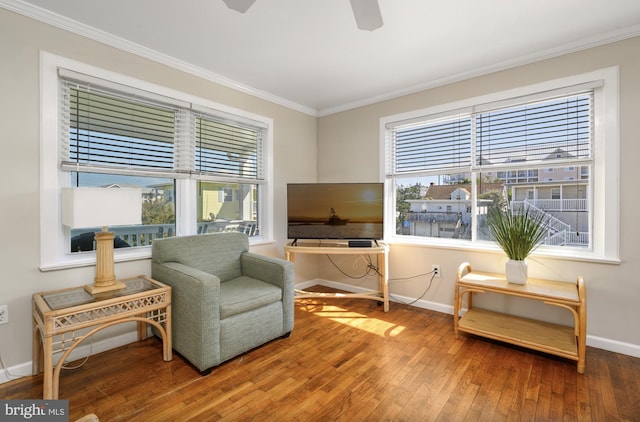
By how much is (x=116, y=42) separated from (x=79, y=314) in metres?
1.97

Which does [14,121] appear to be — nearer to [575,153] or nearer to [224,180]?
[224,180]

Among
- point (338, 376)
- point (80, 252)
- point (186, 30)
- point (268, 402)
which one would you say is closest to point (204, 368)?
point (268, 402)

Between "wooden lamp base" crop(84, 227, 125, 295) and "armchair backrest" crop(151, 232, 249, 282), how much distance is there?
0.38 meters

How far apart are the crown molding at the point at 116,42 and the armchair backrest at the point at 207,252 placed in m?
1.51

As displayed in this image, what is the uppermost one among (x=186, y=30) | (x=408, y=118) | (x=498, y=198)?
(x=186, y=30)

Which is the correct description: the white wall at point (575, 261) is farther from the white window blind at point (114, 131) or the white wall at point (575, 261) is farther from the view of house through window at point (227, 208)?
the white window blind at point (114, 131)

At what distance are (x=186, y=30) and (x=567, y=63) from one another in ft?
9.82

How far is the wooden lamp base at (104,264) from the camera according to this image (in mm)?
2053

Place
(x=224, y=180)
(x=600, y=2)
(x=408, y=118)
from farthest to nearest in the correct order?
(x=408, y=118) → (x=224, y=180) → (x=600, y=2)

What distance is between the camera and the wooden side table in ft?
5.46

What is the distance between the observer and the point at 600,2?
6.32ft

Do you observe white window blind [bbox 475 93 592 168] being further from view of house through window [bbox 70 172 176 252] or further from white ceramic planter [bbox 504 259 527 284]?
view of house through window [bbox 70 172 176 252]

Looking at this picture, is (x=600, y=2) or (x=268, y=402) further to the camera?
(x=600, y=2)

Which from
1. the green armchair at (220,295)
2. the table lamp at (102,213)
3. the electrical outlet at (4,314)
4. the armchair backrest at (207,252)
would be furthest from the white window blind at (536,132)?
the electrical outlet at (4,314)
